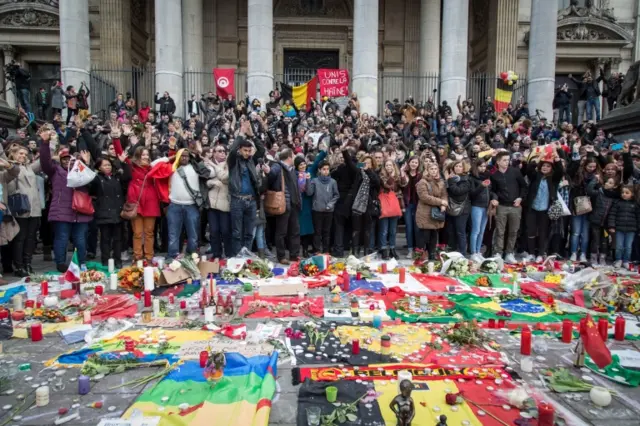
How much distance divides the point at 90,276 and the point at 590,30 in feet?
95.8

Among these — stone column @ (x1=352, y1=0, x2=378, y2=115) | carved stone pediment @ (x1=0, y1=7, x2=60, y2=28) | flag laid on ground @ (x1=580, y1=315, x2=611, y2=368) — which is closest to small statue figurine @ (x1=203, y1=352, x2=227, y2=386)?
flag laid on ground @ (x1=580, y1=315, x2=611, y2=368)

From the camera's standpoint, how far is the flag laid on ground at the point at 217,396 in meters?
3.52

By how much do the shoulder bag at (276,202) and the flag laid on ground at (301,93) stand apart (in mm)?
11761

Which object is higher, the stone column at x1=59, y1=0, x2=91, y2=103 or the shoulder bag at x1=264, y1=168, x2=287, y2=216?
the stone column at x1=59, y1=0, x2=91, y2=103

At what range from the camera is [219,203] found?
8953mm

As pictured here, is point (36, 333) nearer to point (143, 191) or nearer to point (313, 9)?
point (143, 191)

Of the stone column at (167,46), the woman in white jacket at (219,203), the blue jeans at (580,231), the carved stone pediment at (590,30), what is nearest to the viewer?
the woman in white jacket at (219,203)

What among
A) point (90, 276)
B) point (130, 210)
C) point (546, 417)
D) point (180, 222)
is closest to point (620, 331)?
point (546, 417)

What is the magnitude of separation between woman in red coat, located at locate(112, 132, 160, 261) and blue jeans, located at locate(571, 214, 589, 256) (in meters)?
8.33

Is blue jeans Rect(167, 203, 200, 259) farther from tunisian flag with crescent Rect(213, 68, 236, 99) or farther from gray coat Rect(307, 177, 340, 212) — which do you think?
tunisian flag with crescent Rect(213, 68, 236, 99)

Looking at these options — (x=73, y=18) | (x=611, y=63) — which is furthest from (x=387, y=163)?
(x=611, y=63)

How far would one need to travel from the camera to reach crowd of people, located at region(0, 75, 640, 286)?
27.6 ft

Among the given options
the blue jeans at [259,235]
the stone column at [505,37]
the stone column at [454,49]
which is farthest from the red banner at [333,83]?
the blue jeans at [259,235]

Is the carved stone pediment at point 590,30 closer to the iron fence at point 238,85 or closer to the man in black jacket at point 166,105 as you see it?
the iron fence at point 238,85
